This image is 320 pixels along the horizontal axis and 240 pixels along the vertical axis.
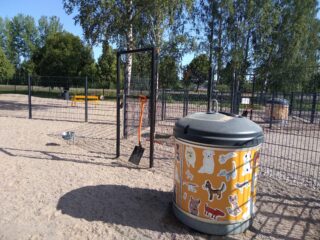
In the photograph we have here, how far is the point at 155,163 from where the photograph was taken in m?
5.81

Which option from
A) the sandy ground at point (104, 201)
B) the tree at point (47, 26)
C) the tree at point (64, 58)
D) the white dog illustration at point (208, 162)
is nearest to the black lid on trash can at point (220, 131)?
the white dog illustration at point (208, 162)

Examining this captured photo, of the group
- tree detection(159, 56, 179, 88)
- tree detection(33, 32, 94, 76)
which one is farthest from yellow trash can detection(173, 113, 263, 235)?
tree detection(33, 32, 94, 76)

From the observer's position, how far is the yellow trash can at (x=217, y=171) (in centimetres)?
303

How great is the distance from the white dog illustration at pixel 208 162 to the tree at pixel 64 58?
30821 millimetres

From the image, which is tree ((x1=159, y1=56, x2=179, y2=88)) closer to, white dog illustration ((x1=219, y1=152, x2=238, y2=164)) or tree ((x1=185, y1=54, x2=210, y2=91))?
tree ((x1=185, y1=54, x2=210, y2=91))

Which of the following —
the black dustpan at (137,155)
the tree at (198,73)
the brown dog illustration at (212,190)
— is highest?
the tree at (198,73)

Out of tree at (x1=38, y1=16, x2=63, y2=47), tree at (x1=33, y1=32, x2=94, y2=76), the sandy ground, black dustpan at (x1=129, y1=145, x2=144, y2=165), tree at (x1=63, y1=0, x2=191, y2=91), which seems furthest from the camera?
tree at (x1=38, y1=16, x2=63, y2=47)

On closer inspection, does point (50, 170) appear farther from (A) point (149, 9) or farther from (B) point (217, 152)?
(A) point (149, 9)

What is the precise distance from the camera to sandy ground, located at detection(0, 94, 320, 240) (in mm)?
3273

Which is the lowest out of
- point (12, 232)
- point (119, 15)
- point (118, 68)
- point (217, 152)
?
point (12, 232)

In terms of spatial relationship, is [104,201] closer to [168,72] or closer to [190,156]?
[190,156]

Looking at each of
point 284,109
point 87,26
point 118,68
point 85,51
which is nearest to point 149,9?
point 87,26

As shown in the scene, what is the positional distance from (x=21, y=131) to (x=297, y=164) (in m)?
7.16

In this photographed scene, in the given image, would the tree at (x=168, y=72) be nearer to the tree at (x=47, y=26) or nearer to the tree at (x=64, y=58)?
the tree at (x=64, y=58)
